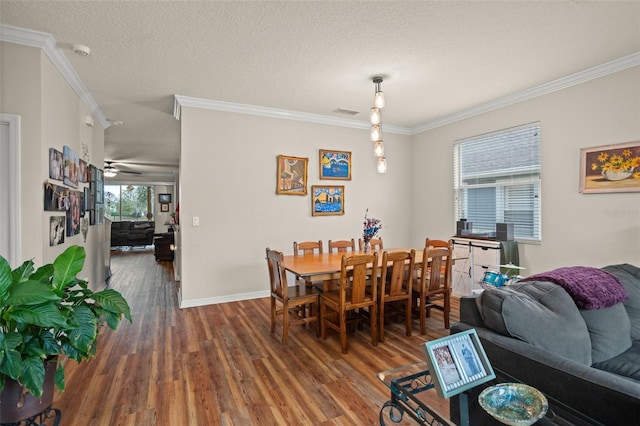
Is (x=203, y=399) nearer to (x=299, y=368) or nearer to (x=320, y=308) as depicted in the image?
(x=299, y=368)

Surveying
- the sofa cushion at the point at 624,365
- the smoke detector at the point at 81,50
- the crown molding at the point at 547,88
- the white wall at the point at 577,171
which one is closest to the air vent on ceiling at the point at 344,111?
the crown molding at the point at 547,88

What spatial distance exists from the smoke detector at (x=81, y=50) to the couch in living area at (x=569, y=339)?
3.76 metres

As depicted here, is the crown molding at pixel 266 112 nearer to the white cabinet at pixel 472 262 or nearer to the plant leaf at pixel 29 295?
the white cabinet at pixel 472 262

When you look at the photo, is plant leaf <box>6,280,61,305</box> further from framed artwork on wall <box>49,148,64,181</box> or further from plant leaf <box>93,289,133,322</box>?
framed artwork on wall <box>49,148,64,181</box>

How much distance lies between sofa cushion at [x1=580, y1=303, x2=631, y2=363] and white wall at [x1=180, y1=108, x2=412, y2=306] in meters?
3.85

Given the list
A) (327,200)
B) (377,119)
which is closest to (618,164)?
(377,119)

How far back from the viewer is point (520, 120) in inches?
172

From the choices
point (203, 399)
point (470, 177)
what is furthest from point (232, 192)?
point (470, 177)

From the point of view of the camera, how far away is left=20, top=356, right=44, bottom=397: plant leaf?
1364 millimetres

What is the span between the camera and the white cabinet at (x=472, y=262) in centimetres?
423

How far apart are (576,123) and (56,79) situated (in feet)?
18.4

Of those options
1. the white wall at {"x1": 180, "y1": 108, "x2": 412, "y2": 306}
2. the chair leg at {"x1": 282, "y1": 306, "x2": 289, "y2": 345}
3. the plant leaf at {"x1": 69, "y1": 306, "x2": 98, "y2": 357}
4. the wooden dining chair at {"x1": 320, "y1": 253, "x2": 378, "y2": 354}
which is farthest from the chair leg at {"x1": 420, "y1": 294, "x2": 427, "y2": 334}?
the plant leaf at {"x1": 69, "y1": 306, "x2": 98, "y2": 357}

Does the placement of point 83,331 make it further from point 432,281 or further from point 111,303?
point 432,281

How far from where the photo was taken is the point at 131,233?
38.9 ft
